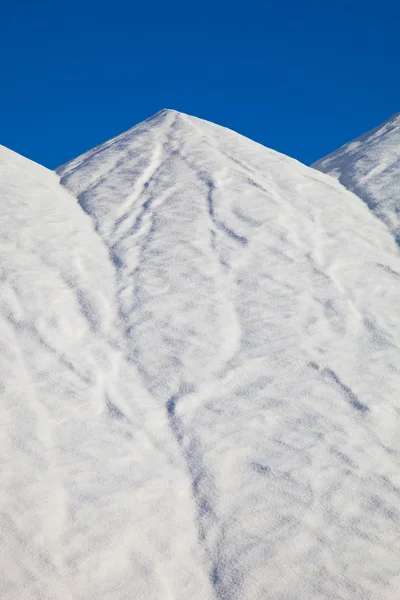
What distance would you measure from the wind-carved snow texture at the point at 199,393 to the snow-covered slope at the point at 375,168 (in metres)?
0.26

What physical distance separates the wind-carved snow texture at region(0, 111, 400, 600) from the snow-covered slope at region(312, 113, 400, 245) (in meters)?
0.26

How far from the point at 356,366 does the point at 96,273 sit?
2772 millimetres

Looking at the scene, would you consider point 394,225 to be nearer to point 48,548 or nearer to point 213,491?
point 213,491

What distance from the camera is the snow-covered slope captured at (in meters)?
7.70

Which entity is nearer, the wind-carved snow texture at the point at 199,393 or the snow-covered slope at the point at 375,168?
the wind-carved snow texture at the point at 199,393

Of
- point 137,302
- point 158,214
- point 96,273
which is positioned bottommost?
point 137,302

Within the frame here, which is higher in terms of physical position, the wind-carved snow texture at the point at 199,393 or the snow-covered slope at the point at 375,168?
the snow-covered slope at the point at 375,168

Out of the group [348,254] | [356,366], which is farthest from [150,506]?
[348,254]

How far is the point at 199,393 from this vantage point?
425cm

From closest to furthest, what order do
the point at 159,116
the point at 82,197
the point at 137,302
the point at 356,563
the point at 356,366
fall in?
the point at 356,563
the point at 356,366
the point at 137,302
the point at 82,197
the point at 159,116

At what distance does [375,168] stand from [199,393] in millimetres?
5768

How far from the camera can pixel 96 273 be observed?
5.98m

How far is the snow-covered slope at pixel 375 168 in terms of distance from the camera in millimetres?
7703

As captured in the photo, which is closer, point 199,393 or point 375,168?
point 199,393
